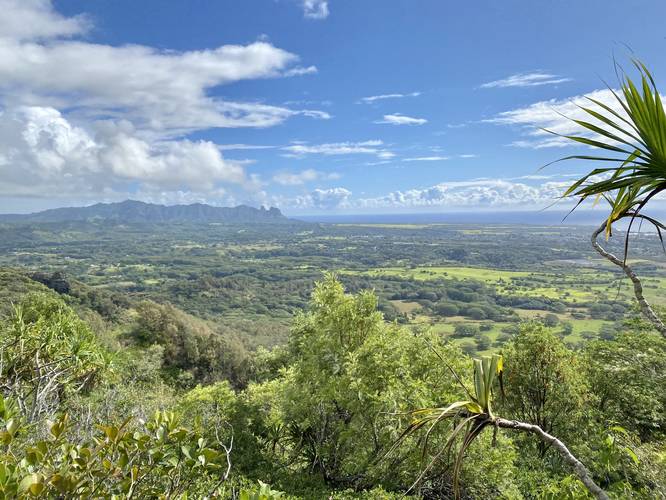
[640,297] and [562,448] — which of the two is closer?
[562,448]

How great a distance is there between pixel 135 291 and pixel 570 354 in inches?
4329

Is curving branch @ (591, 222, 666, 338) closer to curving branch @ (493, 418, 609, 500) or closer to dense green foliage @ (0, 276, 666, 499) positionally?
curving branch @ (493, 418, 609, 500)

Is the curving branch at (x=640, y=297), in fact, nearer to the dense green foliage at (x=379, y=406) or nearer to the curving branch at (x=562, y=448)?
the curving branch at (x=562, y=448)

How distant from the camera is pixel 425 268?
13850 centimetres

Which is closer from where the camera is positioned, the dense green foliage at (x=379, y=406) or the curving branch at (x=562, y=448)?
the curving branch at (x=562, y=448)

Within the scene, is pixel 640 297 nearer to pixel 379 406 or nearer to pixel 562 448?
pixel 562 448

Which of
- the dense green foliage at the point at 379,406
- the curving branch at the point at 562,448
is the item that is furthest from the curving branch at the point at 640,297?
the dense green foliage at the point at 379,406

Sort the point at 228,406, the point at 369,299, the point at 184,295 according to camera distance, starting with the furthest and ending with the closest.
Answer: the point at 184,295, the point at 228,406, the point at 369,299

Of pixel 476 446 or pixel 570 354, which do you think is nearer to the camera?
pixel 476 446

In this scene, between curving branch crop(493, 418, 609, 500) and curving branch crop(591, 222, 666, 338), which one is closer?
curving branch crop(493, 418, 609, 500)

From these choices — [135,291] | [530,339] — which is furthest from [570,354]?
[135,291]

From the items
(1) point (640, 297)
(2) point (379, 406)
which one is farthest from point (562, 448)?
(2) point (379, 406)

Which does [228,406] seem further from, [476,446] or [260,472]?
[476,446]

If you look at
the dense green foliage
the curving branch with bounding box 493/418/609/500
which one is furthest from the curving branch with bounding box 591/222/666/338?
the dense green foliage
